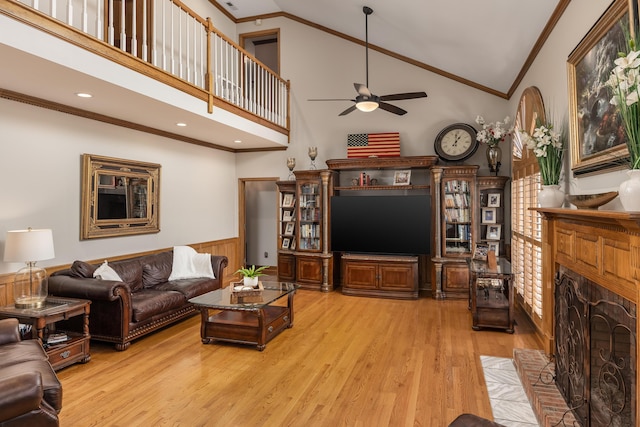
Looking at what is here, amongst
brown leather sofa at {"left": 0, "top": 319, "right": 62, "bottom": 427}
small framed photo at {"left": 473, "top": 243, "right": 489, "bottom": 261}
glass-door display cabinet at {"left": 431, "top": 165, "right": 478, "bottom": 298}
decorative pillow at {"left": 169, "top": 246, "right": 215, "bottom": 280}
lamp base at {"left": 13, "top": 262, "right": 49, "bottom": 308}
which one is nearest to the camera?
brown leather sofa at {"left": 0, "top": 319, "right": 62, "bottom": 427}

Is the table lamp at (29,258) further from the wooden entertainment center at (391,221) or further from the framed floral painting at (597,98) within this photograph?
the framed floral painting at (597,98)

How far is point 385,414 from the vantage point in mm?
2684

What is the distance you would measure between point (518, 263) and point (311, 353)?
315 cm

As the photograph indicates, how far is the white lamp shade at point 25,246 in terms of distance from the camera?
135 inches

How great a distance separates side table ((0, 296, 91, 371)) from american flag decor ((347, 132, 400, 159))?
15.0 ft

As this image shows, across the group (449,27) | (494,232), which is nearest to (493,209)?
(494,232)

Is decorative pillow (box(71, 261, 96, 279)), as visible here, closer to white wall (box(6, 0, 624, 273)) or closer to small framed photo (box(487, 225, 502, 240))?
white wall (box(6, 0, 624, 273))

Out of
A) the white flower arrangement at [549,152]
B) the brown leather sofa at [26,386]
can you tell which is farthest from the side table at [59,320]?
the white flower arrangement at [549,152]

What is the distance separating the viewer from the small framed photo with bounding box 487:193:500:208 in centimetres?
601

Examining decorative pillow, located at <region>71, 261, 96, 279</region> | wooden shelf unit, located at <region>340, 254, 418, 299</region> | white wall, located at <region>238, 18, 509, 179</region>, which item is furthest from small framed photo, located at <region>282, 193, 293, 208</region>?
decorative pillow, located at <region>71, 261, 96, 279</region>

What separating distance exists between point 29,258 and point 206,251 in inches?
137

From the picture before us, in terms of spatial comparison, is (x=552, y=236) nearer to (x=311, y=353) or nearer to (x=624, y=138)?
(x=624, y=138)

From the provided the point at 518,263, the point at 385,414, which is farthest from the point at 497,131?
the point at 385,414

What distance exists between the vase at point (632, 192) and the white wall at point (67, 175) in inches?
198
